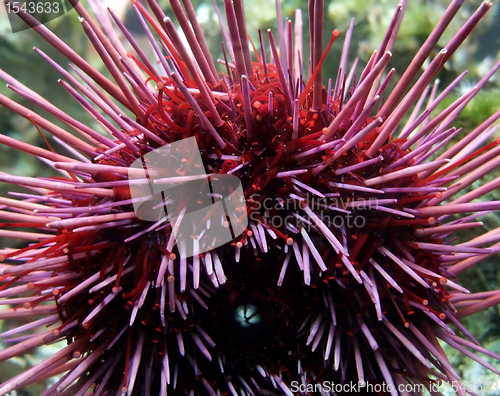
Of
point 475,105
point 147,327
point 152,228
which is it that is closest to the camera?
point 152,228

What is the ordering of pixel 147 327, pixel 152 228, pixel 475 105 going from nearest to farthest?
pixel 152 228 → pixel 147 327 → pixel 475 105

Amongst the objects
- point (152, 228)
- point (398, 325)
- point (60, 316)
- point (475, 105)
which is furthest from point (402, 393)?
point (475, 105)

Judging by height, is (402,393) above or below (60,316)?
below

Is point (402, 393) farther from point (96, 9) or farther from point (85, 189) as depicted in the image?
point (96, 9)

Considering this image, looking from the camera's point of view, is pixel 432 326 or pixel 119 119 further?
pixel 432 326
